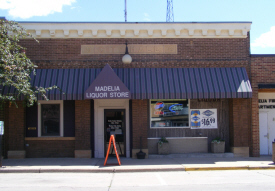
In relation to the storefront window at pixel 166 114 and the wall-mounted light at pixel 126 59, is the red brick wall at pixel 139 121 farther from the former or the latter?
the wall-mounted light at pixel 126 59

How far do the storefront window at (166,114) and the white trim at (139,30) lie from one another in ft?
9.99

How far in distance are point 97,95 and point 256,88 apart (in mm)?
7148

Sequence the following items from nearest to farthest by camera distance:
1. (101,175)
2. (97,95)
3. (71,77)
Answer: (101,175) < (97,95) < (71,77)

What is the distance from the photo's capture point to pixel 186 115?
13.8m

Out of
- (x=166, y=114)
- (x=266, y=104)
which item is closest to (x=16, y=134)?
(x=166, y=114)

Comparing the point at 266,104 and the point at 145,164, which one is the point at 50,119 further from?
the point at 266,104

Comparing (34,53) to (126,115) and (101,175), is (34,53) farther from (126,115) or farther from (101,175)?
(101,175)

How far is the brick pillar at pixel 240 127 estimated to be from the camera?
13.5m

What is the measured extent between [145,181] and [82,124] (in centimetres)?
514

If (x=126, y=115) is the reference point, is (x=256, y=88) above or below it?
above

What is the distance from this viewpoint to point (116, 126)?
13.8 m

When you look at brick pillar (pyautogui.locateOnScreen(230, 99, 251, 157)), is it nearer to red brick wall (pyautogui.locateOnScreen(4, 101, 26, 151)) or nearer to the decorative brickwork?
the decorative brickwork

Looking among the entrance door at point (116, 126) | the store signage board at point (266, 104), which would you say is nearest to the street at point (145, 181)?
the entrance door at point (116, 126)

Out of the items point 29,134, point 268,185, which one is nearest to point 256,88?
point 268,185
